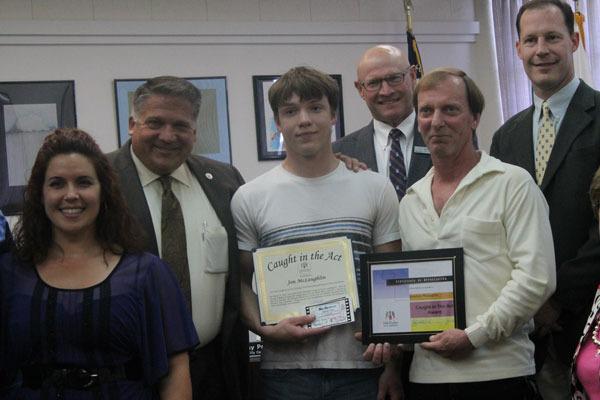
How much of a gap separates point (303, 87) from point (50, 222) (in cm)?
89

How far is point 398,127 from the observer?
3.23 meters

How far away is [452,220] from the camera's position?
235cm

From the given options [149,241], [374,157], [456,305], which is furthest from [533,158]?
[149,241]

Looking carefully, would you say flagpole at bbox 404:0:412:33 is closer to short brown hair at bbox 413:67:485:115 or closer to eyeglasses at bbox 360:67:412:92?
eyeglasses at bbox 360:67:412:92

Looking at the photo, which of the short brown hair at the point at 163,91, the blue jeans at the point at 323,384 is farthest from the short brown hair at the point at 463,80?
the blue jeans at the point at 323,384

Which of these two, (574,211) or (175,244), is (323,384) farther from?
(574,211)

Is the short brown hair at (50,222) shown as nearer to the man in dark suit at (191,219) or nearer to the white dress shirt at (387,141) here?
the man in dark suit at (191,219)

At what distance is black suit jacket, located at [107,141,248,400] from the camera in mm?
2645

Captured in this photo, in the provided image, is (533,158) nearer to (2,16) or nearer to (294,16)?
(294,16)

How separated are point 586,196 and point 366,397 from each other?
104 cm

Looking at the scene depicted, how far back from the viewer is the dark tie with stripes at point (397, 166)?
304cm

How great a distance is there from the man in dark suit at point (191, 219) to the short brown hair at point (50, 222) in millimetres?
279

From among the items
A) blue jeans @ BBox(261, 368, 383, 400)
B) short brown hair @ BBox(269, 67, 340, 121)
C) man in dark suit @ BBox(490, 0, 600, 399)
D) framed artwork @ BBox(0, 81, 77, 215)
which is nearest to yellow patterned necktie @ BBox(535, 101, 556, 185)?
man in dark suit @ BBox(490, 0, 600, 399)

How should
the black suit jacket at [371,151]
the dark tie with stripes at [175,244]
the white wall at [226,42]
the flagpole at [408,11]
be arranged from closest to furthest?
the dark tie with stripes at [175,244] < the black suit jacket at [371,151] < the white wall at [226,42] < the flagpole at [408,11]
